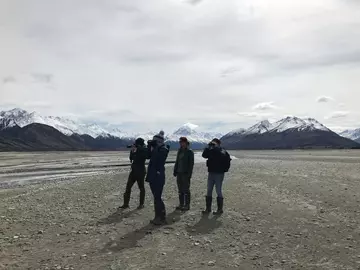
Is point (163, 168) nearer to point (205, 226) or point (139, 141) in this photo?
point (205, 226)

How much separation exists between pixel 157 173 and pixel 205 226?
221 centimetres

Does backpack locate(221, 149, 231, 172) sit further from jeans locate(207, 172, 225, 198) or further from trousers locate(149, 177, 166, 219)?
trousers locate(149, 177, 166, 219)

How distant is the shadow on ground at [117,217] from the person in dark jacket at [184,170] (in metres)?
1.81

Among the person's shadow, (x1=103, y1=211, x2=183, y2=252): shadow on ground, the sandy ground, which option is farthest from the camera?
the person's shadow

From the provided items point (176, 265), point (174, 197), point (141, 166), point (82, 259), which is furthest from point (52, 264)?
point (174, 197)

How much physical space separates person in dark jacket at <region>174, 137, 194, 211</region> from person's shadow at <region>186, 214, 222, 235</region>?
171 cm

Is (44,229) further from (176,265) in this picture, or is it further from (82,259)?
(176,265)

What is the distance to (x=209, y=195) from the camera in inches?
567

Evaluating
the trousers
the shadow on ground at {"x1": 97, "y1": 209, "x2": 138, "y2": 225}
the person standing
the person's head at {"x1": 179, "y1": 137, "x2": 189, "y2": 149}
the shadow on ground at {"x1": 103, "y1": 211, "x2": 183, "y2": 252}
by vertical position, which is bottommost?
the shadow on ground at {"x1": 103, "y1": 211, "x2": 183, "y2": 252}

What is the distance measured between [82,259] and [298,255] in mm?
4985

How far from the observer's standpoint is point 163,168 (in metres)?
12.9

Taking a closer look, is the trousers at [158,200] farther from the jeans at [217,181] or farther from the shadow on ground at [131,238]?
the jeans at [217,181]

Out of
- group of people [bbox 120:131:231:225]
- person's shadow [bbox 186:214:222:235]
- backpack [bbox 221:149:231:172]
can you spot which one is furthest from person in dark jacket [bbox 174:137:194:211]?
person's shadow [bbox 186:214:222:235]

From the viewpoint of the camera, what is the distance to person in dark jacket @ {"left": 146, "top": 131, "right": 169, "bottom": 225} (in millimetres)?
12578
